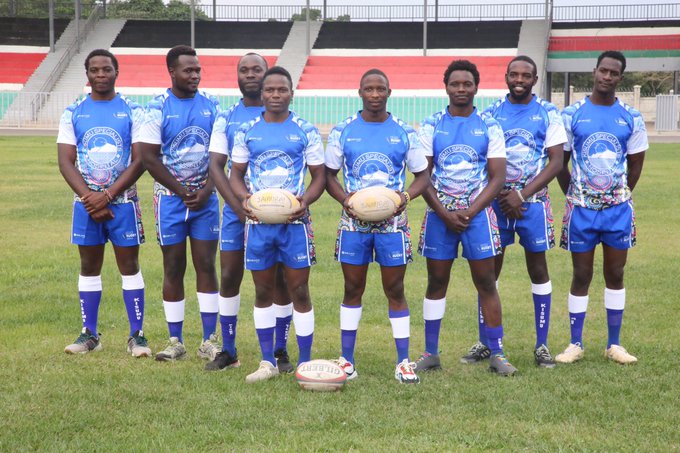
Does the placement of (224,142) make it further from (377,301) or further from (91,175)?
(377,301)

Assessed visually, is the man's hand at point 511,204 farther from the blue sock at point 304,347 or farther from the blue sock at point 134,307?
the blue sock at point 134,307

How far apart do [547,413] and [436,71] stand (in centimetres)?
A: 3751

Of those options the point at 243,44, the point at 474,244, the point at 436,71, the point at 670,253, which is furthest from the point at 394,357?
the point at 243,44

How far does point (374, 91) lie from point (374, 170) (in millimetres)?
555

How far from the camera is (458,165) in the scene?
21.5 feet

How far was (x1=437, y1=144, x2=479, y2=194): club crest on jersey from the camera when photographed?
257 inches

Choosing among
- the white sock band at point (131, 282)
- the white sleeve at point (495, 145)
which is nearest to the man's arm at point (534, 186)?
the white sleeve at point (495, 145)

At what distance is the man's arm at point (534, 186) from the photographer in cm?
674

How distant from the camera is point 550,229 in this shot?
6930 millimetres

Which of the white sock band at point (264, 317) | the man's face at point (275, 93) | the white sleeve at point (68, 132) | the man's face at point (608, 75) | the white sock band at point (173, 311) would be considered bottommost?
the white sock band at point (173, 311)

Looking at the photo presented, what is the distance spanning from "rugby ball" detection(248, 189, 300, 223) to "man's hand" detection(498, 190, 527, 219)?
5.47 ft

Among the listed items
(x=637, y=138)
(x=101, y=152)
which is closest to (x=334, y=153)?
(x=101, y=152)

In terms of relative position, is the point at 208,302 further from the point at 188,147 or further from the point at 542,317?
the point at 542,317

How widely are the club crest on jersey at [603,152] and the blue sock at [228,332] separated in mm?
3025
